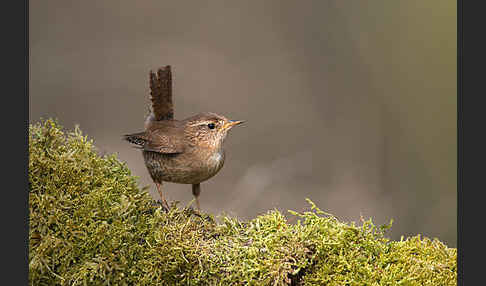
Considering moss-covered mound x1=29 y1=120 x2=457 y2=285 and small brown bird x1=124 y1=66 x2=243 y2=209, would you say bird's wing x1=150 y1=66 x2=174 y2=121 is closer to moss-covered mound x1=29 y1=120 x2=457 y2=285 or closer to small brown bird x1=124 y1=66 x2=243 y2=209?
small brown bird x1=124 y1=66 x2=243 y2=209

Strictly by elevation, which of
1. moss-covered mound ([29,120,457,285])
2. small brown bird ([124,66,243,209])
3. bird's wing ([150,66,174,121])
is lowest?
moss-covered mound ([29,120,457,285])

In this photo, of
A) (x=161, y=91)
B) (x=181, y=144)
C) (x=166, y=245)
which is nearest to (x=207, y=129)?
(x=181, y=144)

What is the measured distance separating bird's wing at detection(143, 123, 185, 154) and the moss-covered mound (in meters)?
0.55

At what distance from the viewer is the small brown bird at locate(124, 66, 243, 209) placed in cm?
277

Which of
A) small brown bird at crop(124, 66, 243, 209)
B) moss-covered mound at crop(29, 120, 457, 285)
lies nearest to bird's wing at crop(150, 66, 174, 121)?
small brown bird at crop(124, 66, 243, 209)

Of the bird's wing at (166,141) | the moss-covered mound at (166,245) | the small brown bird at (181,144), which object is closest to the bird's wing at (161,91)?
the small brown bird at (181,144)

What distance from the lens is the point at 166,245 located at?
211 centimetres

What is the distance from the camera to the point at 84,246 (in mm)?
1955

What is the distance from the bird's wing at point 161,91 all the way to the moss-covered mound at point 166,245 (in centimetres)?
Answer: 87

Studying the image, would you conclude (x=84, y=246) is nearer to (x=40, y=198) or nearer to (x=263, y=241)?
(x=40, y=198)

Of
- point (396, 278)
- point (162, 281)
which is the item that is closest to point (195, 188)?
point (162, 281)

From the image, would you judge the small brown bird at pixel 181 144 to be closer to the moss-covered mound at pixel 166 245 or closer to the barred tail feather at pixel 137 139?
the barred tail feather at pixel 137 139

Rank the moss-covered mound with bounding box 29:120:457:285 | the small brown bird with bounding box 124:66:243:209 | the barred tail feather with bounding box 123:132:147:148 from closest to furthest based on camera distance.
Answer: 1. the moss-covered mound with bounding box 29:120:457:285
2. the small brown bird with bounding box 124:66:243:209
3. the barred tail feather with bounding box 123:132:147:148

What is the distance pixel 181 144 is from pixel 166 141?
93 mm
